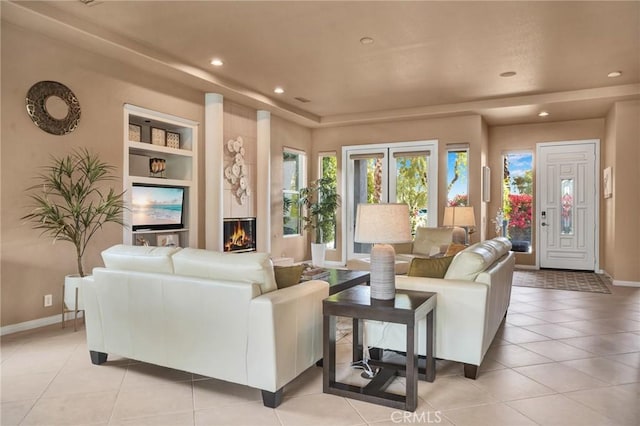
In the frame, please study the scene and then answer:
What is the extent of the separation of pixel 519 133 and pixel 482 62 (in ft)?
11.8

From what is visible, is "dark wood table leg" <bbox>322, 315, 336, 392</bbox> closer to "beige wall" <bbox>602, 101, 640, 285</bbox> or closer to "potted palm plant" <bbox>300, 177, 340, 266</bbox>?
"potted palm plant" <bbox>300, 177, 340, 266</bbox>

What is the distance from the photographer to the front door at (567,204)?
7.75m

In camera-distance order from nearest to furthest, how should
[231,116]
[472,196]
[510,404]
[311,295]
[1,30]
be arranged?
[510,404], [311,295], [1,30], [231,116], [472,196]

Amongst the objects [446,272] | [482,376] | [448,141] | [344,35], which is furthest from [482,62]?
[482,376]

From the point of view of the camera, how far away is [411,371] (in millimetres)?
2428

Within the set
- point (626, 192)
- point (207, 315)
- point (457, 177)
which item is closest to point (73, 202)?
point (207, 315)

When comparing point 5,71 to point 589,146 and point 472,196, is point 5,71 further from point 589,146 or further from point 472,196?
point 589,146

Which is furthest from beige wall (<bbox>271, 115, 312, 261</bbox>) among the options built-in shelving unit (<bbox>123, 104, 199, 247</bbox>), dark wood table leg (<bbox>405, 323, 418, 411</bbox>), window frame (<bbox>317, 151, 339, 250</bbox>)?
dark wood table leg (<bbox>405, 323, 418, 411</bbox>)

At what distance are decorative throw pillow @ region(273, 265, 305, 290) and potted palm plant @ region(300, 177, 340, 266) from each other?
524cm

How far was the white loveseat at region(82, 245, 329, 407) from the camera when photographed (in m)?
2.42

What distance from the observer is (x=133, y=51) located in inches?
178


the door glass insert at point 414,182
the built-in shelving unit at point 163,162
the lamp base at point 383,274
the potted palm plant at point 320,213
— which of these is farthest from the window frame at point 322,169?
the lamp base at point 383,274

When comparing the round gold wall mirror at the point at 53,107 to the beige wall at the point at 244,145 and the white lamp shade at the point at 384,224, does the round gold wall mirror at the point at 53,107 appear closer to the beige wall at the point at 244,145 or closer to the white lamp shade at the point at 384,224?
the beige wall at the point at 244,145

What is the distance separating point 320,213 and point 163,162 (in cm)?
342
